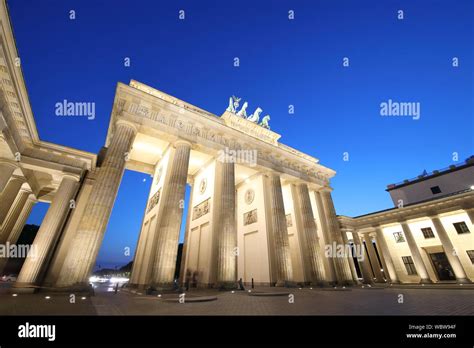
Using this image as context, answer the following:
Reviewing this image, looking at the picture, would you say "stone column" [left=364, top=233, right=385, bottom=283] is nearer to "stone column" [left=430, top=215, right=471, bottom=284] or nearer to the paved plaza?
"stone column" [left=430, top=215, right=471, bottom=284]

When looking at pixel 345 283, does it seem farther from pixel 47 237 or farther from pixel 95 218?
pixel 47 237

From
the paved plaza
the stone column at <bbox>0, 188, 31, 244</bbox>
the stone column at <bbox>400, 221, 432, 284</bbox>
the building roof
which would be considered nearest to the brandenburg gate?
the stone column at <bbox>0, 188, 31, 244</bbox>

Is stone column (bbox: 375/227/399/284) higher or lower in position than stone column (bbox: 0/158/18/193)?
lower

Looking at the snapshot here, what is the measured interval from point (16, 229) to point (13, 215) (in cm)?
123

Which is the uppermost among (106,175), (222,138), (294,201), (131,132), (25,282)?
(222,138)

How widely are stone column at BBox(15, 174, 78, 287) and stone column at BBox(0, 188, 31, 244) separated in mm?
7150

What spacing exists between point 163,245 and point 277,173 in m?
12.9

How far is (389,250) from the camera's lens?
3059cm

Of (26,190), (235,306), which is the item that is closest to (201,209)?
(235,306)

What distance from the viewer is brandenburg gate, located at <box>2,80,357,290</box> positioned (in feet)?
37.6

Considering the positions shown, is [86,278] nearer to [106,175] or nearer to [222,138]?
[106,175]

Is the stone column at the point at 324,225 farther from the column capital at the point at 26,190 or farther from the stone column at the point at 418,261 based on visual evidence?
the column capital at the point at 26,190

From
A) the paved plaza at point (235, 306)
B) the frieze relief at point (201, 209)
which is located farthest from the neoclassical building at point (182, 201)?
the paved plaza at point (235, 306)
